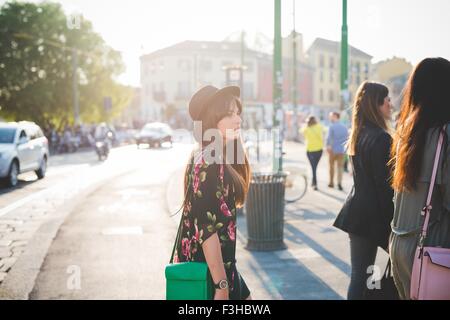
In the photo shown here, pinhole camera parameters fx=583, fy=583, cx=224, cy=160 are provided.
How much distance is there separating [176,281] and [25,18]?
39622 millimetres

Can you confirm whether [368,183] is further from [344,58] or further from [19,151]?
[344,58]

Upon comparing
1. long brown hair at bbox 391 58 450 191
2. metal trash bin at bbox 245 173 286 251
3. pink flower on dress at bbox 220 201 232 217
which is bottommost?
metal trash bin at bbox 245 173 286 251

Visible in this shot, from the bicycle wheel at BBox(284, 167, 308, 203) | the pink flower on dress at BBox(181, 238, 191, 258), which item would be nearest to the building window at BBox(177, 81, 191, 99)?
the bicycle wheel at BBox(284, 167, 308, 203)

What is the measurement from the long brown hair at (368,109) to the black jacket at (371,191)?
0.12ft

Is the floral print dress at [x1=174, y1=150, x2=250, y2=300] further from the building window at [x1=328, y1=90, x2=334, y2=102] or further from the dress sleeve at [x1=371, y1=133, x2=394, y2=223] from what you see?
the building window at [x1=328, y1=90, x2=334, y2=102]

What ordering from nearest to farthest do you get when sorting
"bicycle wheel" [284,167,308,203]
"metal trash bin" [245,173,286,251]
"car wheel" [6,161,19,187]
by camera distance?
"metal trash bin" [245,173,286,251] < "bicycle wheel" [284,167,308,203] < "car wheel" [6,161,19,187]

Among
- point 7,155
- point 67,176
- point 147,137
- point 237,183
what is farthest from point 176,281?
point 147,137

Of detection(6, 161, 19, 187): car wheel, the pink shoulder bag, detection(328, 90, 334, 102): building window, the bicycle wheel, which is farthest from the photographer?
detection(328, 90, 334, 102): building window

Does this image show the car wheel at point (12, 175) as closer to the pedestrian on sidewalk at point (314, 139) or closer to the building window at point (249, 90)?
the pedestrian on sidewalk at point (314, 139)

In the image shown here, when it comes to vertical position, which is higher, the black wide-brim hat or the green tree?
the green tree

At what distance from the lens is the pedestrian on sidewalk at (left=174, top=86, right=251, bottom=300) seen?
2682mm

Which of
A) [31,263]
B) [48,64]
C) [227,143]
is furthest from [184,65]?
[227,143]

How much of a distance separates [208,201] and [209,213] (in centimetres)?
6

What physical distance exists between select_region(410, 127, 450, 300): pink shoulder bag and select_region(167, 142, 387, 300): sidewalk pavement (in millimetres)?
2871
